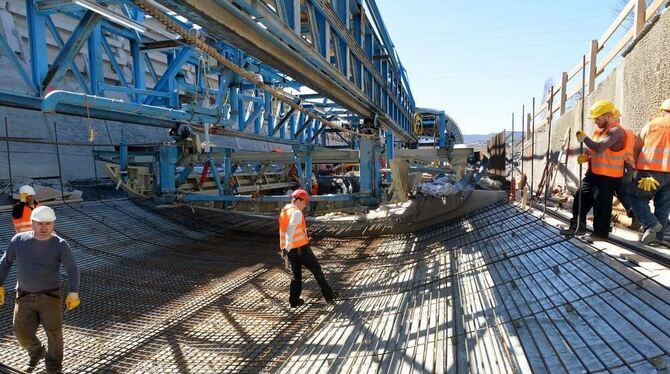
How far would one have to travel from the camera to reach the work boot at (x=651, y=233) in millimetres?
3693

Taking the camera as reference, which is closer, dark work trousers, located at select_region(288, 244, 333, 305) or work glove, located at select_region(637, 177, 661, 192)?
work glove, located at select_region(637, 177, 661, 192)

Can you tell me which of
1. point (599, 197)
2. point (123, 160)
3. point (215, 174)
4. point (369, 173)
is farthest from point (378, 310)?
point (123, 160)

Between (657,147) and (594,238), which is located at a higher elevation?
(657,147)

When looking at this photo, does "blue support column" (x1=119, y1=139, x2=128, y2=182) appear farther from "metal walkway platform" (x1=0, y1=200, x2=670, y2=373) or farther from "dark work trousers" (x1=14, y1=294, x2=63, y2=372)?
"dark work trousers" (x1=14, y1=294, x2=63, y2=372)

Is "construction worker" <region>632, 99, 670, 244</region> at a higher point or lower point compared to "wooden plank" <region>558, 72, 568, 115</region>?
lower

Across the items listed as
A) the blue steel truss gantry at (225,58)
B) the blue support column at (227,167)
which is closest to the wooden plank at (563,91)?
the blue steel truss gantry at (225,58)

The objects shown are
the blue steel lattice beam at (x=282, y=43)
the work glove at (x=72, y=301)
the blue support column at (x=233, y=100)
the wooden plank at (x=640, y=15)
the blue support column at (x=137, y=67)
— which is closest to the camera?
the blue steel lattice beam at (x=282, y=43)

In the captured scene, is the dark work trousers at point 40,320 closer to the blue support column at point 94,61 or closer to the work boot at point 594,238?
the blue support column at point 94,61

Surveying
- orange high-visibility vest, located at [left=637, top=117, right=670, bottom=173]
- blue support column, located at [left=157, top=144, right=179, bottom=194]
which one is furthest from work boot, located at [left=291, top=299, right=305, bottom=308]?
blue support column, located at [left=157, top=144, right=179, bottom=194]

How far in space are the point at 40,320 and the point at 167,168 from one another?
472cm

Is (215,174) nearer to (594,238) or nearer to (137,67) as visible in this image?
(137,67)

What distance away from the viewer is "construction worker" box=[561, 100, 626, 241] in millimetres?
3832

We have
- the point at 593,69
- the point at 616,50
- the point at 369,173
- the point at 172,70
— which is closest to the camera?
the point at 172,70

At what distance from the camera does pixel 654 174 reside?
3.75 m
